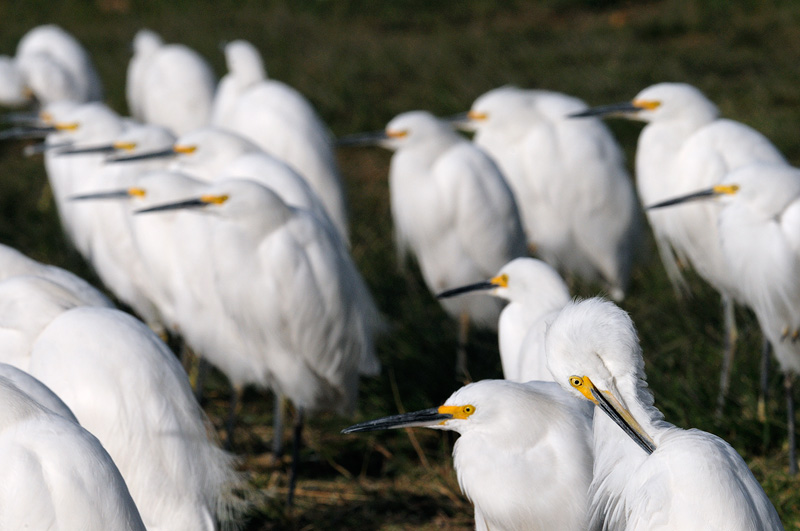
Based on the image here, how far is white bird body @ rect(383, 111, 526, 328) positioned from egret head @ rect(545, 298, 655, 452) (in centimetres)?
283

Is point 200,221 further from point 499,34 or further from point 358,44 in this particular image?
point 499,34

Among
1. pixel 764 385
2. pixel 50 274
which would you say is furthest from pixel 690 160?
pixel 50 274

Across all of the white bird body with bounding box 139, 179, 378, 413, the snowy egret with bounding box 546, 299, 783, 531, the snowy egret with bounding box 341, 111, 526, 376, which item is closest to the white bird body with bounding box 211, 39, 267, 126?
the snowy egret with bounding box 341, 111, 526, 376

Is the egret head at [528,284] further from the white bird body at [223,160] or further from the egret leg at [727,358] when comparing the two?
the white bird body at [223,160]

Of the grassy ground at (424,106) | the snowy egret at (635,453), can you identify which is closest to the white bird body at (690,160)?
the grassy ground at (424,106)

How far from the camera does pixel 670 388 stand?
12.3 feet

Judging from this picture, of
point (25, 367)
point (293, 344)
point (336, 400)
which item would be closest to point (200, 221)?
point (293, 344)

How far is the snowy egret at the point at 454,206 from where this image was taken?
5035mm

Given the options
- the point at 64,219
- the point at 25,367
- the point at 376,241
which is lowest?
the point at 376,241

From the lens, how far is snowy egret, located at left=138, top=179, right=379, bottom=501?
362cm

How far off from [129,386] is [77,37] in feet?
36.8

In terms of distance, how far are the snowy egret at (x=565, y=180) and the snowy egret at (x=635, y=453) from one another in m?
3.60

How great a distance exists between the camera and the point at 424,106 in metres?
9.04

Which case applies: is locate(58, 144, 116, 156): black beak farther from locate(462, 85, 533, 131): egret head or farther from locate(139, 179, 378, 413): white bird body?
locate(462, 85, 533, 131): egret head
